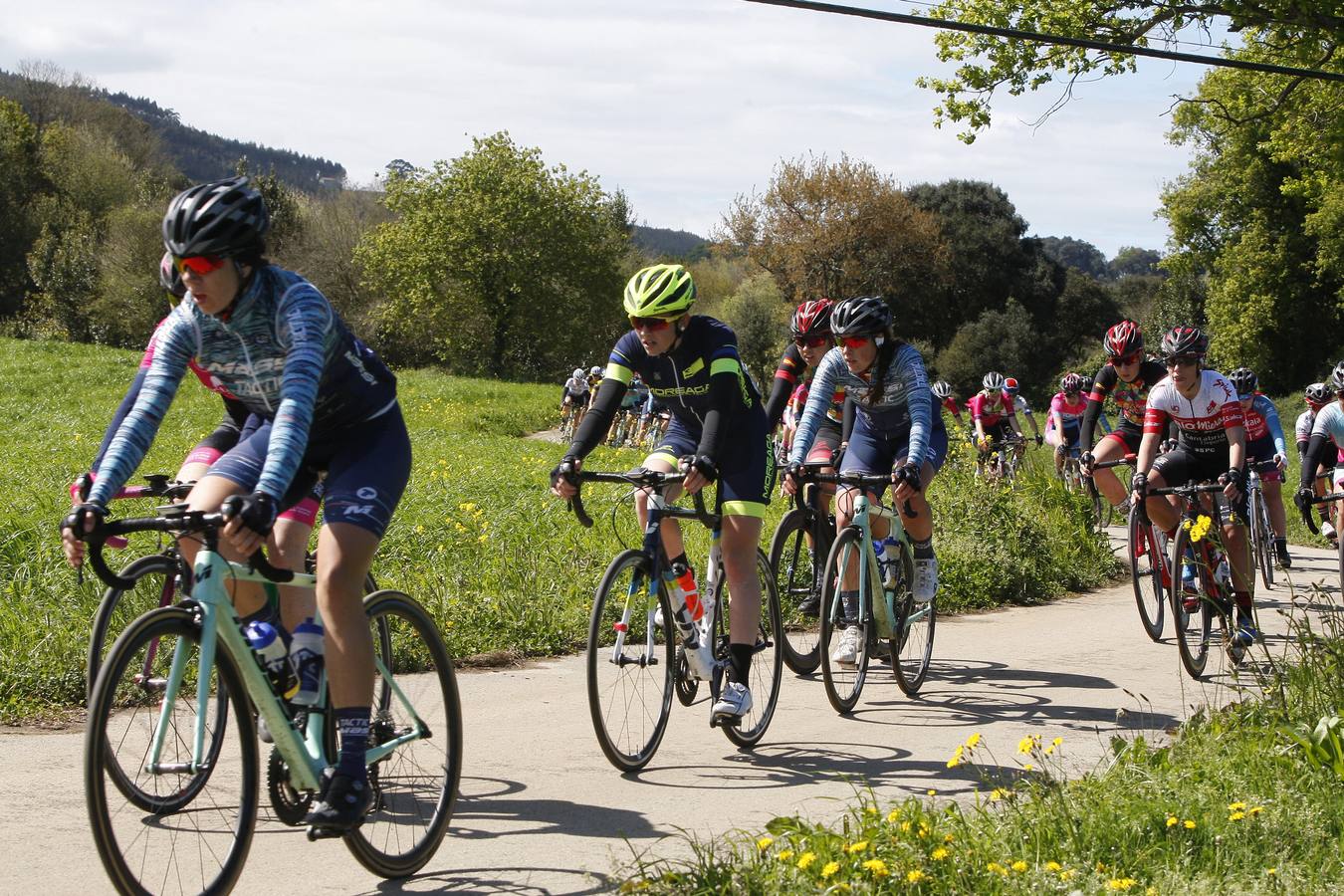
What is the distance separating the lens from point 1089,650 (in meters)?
9.57

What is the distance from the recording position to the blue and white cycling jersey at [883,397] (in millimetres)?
7855

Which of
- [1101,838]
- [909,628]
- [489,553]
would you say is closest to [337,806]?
A: [1101,838]

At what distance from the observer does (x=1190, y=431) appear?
960 centimetres

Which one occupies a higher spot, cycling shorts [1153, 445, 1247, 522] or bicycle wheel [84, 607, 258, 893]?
cycling shorts [1153, 445, 1247, 522]

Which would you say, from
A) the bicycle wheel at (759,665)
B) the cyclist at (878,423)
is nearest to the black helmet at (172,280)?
the bicycle wheel at (759,665)

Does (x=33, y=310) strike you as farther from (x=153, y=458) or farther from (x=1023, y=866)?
(x=1023, y=866)

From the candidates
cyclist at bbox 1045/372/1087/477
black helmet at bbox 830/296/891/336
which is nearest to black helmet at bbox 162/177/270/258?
black helmet at bbox 830/296/891/336

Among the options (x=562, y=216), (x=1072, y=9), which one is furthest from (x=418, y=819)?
(x=562, y=216)

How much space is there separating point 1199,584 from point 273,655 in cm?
663

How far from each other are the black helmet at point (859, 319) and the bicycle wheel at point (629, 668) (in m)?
2.43

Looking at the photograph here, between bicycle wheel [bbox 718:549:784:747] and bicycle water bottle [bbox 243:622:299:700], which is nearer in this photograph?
bicycle water bottle [bbox 243:622:299:700]

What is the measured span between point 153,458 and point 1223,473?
46.3 ft

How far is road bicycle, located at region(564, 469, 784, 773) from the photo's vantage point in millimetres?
5828

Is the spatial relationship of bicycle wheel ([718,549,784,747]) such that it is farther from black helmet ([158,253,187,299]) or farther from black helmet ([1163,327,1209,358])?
black helmet ([1163,327,1209,358])
